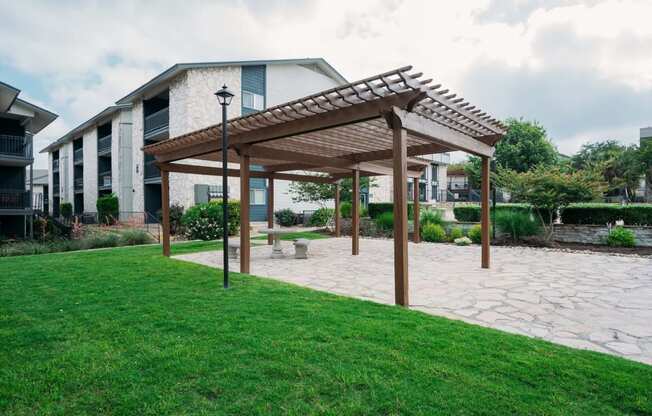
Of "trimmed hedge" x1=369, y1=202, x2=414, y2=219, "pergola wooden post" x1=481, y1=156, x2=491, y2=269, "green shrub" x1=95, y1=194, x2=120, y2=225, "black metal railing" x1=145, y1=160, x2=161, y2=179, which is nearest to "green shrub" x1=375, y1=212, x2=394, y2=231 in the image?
"trimmed hedge" x1=369, y1=202, x2=414, y2=219

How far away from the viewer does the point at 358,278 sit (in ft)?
22.1

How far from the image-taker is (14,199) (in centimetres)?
1653

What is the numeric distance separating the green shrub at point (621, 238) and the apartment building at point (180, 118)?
51.6 ft

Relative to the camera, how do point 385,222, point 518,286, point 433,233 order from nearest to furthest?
1. point 518,286
2. point 433,233
3. point 385,222

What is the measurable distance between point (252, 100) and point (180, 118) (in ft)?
13.8

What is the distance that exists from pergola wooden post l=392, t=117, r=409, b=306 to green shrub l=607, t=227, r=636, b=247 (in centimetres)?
938

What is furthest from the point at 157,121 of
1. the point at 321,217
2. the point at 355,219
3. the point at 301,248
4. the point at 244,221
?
the point at 244,221

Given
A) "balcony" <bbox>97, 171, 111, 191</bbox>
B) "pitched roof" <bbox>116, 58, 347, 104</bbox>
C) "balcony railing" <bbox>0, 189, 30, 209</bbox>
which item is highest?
"pitched roof" <bbox>116, 58, 347, 104</bbox>

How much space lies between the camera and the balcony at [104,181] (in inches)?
1026

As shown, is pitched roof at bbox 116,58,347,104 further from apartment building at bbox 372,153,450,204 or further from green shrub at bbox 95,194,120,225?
apartment building at bbox 372,153,450,204

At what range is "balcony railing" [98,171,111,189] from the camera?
26097 mm

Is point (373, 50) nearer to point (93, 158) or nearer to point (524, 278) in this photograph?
point (524, 278)

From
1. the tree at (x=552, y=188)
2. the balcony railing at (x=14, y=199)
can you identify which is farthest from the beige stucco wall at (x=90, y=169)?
the tree at (x=552, y=188)

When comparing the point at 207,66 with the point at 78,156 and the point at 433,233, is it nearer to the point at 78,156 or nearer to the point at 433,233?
the point at 433,233
